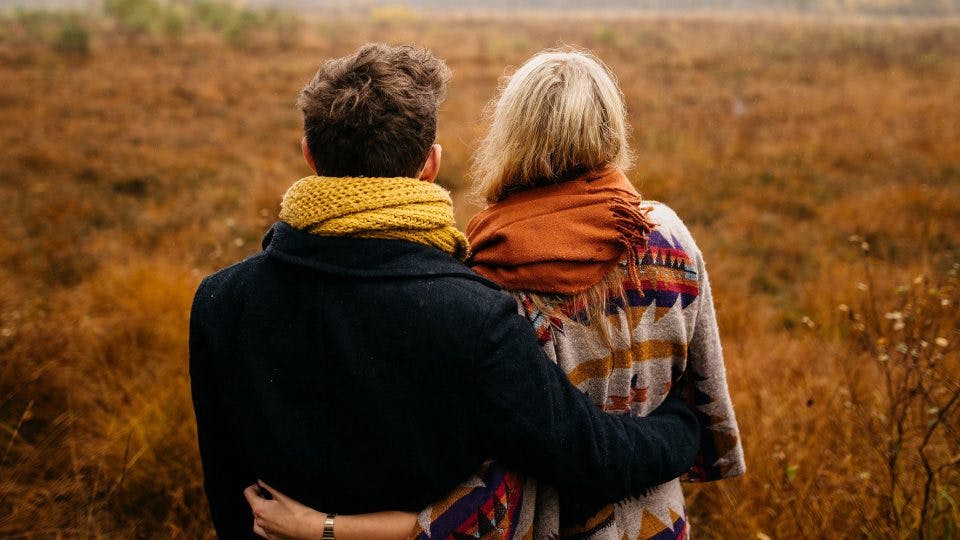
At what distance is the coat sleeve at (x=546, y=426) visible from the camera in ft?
3.73

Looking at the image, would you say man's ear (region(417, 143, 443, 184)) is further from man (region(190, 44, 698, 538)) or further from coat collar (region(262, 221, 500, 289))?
coat collar (region(262, 221, 500, 289))

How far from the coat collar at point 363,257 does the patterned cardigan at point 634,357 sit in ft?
1.10

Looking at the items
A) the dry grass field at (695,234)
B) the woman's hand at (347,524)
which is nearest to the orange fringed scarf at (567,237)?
the woman's hand at (347,524)

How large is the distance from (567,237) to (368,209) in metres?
0.48

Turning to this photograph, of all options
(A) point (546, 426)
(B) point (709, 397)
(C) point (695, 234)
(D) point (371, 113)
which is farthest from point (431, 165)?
(C) point (695, 234)

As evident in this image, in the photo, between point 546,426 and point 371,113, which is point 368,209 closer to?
point 371,113

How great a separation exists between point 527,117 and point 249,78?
1422 cm

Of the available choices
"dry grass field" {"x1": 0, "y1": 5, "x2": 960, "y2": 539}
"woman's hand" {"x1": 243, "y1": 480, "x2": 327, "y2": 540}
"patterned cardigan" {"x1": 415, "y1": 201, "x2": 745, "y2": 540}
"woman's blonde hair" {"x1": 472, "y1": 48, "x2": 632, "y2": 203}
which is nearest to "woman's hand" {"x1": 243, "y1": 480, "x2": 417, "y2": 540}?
"woman's hand" {"x1": 243, "y1": 480, "x2": 327, "y2": 540}

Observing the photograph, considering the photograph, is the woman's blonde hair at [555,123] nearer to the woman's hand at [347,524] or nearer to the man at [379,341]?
the man at [379,341]

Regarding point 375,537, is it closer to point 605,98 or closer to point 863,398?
A: point 605,98

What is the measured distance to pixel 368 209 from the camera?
113 cm

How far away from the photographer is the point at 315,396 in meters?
1.20

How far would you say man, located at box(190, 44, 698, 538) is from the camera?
113 centimetres

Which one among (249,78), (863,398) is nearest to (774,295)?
(863,398)
